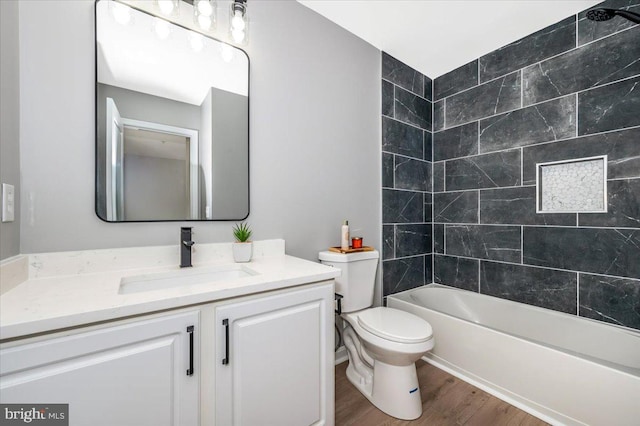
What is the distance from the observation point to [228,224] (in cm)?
150

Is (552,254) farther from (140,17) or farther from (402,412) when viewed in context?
(140,17)

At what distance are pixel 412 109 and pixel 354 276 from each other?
1.69 m

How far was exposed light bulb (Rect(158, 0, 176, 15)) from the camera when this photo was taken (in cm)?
127

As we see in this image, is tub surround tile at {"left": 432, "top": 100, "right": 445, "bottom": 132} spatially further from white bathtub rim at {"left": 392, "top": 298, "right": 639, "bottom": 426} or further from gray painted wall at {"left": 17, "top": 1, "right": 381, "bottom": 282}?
white bathtub rim at {"left": 392, "top": 298, "right": 639, "bottom": 426}

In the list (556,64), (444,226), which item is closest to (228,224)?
(444,226)

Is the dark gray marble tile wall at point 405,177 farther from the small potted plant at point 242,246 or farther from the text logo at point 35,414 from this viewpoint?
the text logo at point 35,414

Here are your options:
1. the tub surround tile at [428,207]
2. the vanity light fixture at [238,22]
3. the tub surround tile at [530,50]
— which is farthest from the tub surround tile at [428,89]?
the vanity light fixture at [238,22]

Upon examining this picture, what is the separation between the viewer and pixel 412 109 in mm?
2496

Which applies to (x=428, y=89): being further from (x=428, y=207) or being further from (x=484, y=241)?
(x=484, y=241)

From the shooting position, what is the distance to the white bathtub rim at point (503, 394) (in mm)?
1427

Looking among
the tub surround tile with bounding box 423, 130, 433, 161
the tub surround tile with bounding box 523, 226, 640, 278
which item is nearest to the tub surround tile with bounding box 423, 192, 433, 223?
the tub surround tile with bounding box 423, 130, 433, 161

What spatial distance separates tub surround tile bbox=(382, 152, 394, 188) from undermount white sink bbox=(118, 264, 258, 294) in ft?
4.73

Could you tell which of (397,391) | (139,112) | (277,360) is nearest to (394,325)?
(397,391)

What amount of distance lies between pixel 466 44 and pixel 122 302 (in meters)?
2.80
